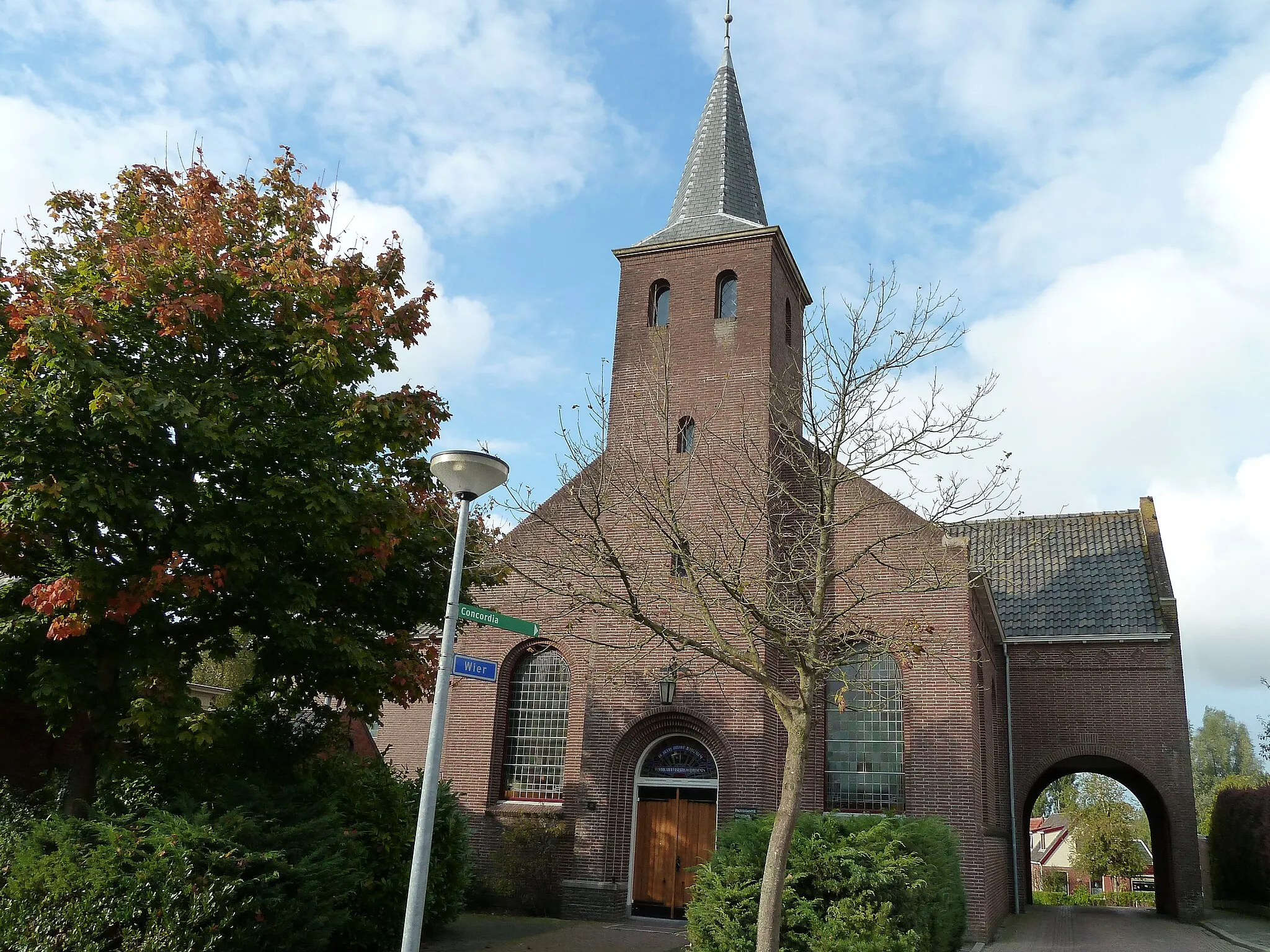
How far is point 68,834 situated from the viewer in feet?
33.7

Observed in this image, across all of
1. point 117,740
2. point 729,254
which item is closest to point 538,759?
point 117,740

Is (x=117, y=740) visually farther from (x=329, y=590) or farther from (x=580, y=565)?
(x=580, y=565)

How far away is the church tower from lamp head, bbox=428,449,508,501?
10841 millimetres

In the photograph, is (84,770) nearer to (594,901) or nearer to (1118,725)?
(594,901)

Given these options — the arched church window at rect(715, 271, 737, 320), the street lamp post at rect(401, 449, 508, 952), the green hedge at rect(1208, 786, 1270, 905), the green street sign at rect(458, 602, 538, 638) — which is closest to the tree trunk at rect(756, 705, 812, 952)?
the green street sign at rect(458, 602, 538, 638)

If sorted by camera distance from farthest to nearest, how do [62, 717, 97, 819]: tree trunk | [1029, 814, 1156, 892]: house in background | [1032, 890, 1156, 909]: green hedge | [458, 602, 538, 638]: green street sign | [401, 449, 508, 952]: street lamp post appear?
[1029, 814, 1156, 892]: house in background
[1032, 890, 1156, 909]: green hedge
[62, 717, 97, 819]: tree trunk
[458, 602, 538, 638]: green street sign
[401, 449, 508, 952]: street lamp post

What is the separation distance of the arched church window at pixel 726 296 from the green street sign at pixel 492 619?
13178 millimetres

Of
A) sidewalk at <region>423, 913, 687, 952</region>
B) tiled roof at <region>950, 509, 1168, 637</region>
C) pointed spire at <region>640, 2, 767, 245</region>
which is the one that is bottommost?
sidewalk at <region>423, 913, 687, 952</region>

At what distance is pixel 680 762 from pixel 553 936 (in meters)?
4.37

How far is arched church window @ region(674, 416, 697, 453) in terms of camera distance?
2031 centimetres

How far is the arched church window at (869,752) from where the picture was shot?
1862 cm

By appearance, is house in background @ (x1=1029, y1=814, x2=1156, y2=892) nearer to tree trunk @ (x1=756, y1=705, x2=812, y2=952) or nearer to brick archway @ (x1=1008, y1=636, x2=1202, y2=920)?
brick archway @ (x1=1008, y1=636, x2=1202, y2=920)

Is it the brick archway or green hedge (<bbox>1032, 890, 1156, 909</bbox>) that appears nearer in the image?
the brick archway

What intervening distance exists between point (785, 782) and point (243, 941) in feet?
19.5
